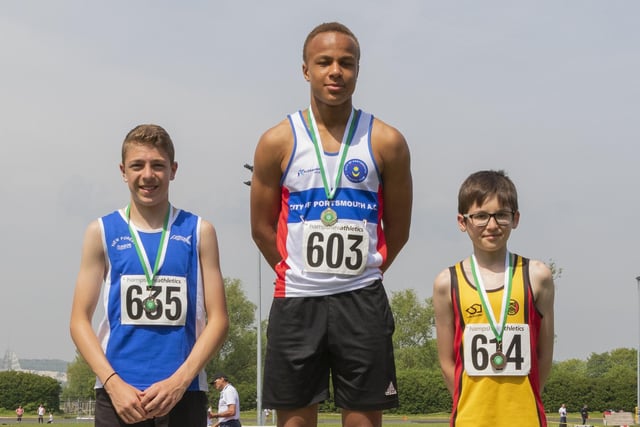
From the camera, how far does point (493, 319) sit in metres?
5.17

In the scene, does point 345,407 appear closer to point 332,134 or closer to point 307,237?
point 307,237

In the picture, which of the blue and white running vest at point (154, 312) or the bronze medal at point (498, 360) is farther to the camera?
the bronze medal at point (498, 360)

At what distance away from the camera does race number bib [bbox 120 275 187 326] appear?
4.77 m

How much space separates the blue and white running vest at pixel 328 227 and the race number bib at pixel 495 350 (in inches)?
25.3

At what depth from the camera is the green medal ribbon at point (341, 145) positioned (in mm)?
5141

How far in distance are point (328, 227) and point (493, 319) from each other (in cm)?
104

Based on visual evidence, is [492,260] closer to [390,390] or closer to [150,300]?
[390,390]

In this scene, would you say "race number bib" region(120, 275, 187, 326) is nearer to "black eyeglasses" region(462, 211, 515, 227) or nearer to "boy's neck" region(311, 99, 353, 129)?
"boy's neck" region(311, 99, 353, 129)

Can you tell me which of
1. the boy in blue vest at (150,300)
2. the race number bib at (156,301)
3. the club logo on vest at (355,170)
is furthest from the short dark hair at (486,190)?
the race number bib at (156,301)

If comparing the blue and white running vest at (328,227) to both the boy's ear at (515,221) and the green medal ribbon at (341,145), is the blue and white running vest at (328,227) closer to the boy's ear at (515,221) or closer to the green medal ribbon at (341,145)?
the green medal ribbon at (341,145)

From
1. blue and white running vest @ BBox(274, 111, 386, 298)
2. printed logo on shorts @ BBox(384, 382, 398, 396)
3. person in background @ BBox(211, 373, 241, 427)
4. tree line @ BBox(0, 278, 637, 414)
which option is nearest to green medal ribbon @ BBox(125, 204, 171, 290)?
blue and white running vest @ BBox(274, 111, 386, 298)

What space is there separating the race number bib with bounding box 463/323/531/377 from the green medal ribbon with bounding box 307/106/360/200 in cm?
110

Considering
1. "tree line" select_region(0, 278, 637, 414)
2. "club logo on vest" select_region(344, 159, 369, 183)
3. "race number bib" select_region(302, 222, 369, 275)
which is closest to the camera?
"race number bib" select_region(302, 222, 369, 275)

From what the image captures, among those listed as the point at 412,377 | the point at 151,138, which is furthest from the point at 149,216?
the point at 412,377
